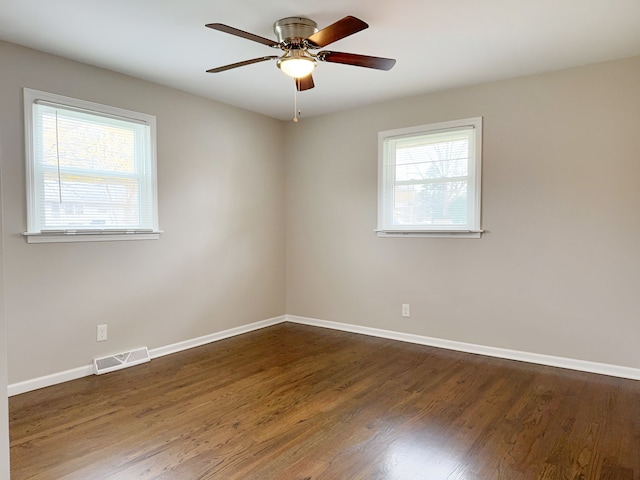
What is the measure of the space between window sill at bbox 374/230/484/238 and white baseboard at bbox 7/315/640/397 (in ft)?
3.39

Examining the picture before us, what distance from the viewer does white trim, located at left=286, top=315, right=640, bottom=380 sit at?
3285mm

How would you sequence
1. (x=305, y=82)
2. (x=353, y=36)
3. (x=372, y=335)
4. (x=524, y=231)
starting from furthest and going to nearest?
(x=372, y=335) → (x=524, y=231) → (x=305, y=82) → (x=353, y=36)

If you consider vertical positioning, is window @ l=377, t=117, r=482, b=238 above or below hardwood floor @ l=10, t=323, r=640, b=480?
above

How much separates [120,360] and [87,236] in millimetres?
1081

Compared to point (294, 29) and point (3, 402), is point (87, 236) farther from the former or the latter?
point (294, 29)

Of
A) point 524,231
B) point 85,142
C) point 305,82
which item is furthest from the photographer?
point 524,231

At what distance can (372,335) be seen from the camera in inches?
178

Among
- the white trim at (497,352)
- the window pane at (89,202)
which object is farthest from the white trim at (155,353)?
the window pane at (89,202)

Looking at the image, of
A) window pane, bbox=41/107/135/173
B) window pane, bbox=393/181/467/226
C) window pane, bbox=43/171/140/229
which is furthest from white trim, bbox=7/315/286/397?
window pane, bbox=393/181/467/226

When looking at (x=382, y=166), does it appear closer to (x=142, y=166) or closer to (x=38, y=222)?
(x=142, y=166)

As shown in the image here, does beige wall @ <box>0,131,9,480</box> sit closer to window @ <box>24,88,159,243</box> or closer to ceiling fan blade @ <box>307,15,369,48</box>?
window @ <box>24,88,159,243</box>

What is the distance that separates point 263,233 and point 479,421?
316 cm

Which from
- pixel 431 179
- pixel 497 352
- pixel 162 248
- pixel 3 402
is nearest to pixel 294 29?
pixel 431 179

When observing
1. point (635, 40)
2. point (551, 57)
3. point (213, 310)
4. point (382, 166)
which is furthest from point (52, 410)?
point (635, 40)
